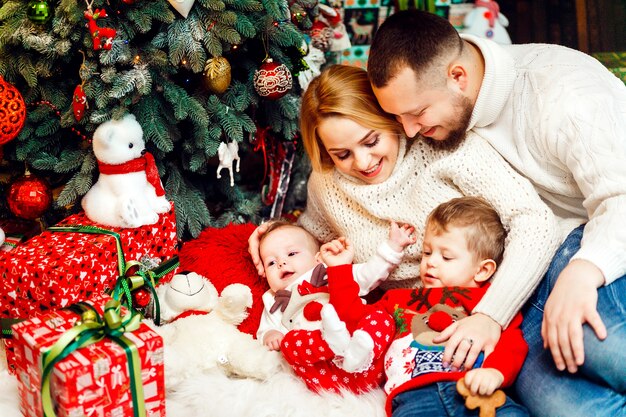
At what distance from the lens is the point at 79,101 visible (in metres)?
1.88

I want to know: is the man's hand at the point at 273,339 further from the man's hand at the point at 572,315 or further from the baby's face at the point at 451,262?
the man's hand at the point at 572,315

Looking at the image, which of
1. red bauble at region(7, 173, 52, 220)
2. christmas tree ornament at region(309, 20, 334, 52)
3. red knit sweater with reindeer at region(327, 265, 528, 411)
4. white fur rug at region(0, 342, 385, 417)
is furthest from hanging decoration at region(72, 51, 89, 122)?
christmas tree ornament at region(309, 20, 334, 52)

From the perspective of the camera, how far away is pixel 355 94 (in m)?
1.80

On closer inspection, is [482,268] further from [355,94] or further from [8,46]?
[8,46]

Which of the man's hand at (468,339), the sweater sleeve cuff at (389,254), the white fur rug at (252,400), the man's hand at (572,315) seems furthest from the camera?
the sweater sleeve cuff at (389,254)

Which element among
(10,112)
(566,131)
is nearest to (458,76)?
(566,131)

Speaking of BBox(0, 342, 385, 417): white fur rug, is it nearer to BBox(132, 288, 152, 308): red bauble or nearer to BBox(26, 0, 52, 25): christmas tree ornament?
BBox(132, 288, 152, 308): red bauble

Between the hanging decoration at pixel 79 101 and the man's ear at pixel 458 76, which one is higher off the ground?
the man's ear at pixel 458 76

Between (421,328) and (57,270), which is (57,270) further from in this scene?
(421,328)

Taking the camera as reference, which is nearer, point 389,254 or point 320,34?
point 389,254

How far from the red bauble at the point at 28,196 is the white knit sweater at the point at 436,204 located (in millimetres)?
771

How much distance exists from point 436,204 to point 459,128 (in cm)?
21

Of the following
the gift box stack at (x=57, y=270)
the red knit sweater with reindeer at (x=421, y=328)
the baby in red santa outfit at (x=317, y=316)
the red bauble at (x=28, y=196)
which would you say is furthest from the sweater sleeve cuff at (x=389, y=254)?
the red bauble at (x=28, y=196)

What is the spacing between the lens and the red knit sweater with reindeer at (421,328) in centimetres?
148
